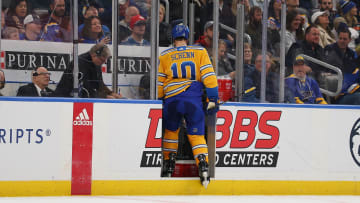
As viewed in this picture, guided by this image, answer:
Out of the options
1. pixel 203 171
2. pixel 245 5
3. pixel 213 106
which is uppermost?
pixel 245 5

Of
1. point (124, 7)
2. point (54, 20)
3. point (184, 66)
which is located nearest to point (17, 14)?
point (54, 20)

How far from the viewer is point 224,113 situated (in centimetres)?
541

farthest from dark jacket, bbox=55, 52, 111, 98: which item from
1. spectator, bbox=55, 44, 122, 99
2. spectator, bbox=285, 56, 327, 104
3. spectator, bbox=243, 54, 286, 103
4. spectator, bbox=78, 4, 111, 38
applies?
spectator, bbox=285, 56, 327, 104

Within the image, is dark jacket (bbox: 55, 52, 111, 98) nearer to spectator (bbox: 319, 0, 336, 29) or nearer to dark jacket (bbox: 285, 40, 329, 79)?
dark jacket (bbox: 285, 40, 329, 79)

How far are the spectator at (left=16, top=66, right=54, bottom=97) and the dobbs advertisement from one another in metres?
0.46

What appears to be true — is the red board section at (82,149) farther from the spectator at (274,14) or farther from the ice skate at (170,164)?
the spectator at (274,14)

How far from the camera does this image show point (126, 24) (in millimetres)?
5336

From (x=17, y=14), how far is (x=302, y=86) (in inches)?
109

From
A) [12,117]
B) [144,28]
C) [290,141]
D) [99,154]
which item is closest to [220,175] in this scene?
[290,141]

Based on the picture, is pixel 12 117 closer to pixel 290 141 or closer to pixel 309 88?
pixel 290 141

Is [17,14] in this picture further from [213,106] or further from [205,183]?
[205,183]

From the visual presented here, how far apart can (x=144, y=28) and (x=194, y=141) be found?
1.09 metres

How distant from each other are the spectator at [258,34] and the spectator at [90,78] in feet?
4.62

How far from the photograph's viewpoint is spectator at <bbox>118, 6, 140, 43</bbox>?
5.33m
